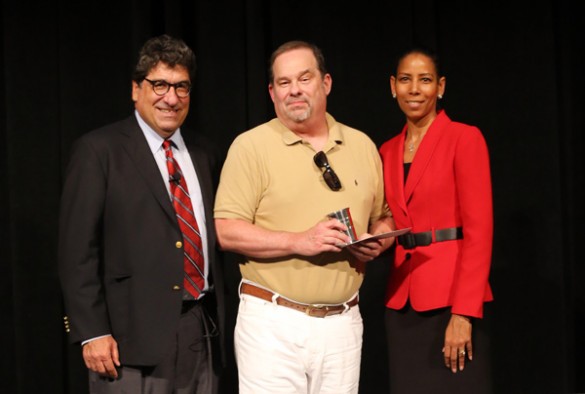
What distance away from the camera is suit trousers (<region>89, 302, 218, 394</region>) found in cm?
252

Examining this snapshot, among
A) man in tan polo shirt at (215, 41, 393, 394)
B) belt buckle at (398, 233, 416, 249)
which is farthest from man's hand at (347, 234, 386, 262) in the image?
belt buckle at (398, 233, 416, 249)

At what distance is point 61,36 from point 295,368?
2027 mm

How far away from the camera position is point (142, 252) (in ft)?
8.29

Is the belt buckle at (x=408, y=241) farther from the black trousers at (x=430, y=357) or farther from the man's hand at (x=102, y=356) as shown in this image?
the man's hand at (x=102, y=356)

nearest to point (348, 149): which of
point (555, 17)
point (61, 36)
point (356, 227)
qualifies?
point (356, 227)

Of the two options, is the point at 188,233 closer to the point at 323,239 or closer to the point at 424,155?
the point at 323,239

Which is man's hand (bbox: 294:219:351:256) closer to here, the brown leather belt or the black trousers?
the brown leather belt

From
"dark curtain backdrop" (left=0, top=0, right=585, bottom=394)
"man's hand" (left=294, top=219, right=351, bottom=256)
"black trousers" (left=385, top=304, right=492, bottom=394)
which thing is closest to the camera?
"man's hand" (left=294, top=219, right=351, bottom=256)

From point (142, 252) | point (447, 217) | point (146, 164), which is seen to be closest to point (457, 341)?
point (447, 217)

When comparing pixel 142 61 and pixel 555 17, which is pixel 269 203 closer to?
pixel 142 61

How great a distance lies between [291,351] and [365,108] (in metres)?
1.76

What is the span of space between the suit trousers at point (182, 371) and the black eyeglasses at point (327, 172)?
64 cm

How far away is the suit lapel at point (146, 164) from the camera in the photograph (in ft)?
8.38

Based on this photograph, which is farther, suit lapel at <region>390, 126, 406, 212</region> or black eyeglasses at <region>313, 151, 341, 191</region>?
suit lapel at <region>390, 126, 406, 212</region>
